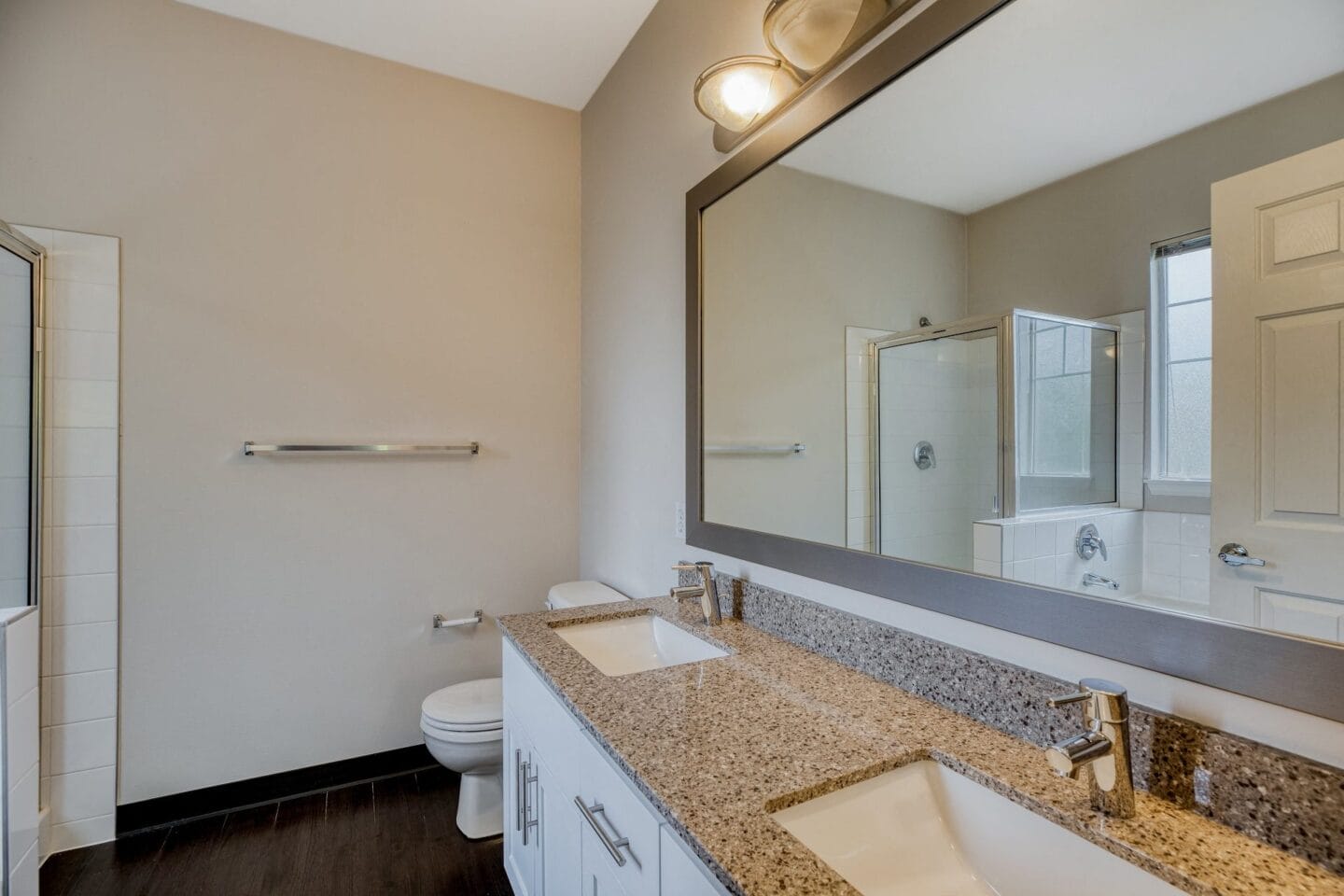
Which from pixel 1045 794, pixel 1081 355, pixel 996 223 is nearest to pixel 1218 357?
pixel 1081 355

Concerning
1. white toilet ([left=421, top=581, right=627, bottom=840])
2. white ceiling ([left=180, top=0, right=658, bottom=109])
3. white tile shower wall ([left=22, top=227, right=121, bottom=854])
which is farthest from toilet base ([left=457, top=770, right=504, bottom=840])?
white ceiling ([left=180, top=0, right=658, bottom=109])

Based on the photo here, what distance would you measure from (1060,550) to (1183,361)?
0.91ft

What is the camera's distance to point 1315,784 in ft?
1.97

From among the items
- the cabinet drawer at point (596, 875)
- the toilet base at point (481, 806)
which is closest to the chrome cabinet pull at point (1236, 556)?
the cabinet drawer at point (596, 875)

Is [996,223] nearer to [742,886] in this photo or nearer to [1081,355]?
[1081,355]

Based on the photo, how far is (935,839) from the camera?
800mm

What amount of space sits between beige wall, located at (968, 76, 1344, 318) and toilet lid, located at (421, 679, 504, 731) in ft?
5.54

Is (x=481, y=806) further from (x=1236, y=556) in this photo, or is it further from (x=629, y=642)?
(x=1236, y=556)

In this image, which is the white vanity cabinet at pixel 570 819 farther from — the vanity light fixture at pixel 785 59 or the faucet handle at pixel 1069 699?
the vanity light fixture at pixel 785 59

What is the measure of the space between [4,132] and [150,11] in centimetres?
56

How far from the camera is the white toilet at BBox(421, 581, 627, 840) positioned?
1801mm

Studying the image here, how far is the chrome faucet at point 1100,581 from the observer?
2.51 feet

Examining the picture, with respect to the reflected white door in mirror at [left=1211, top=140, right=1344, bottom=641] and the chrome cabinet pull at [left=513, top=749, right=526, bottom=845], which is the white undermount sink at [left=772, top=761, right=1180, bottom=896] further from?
the chrome cabinet pull at [left=513, top=749, right=526, bottom=845]

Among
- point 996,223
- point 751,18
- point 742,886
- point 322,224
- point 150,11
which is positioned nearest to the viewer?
point 742,886
